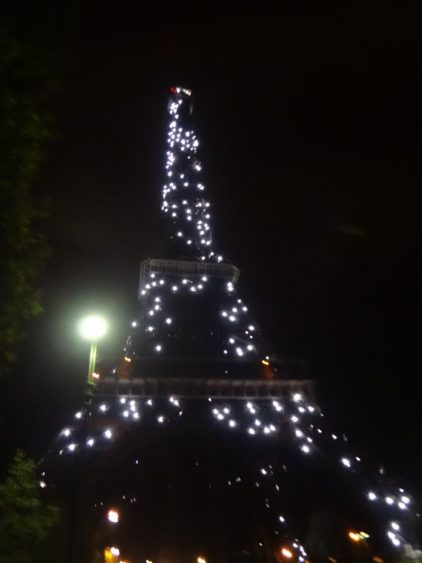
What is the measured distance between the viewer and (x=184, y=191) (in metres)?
73.2

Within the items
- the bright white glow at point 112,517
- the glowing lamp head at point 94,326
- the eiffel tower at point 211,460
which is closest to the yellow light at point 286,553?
the eiffel tower at point 211,460

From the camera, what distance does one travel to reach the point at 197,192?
240 ft

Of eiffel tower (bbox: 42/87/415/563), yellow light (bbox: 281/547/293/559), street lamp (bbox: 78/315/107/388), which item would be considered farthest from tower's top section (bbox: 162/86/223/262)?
street lamp (bbox: 78/315/107/388)

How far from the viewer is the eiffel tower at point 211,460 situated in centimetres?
1969

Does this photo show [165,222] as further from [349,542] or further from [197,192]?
[349,542]

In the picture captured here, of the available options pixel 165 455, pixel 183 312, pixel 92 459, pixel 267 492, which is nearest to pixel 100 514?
pixel 92 459

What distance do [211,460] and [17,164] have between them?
28.3m

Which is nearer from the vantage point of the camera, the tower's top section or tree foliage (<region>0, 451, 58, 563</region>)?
tree foliage (<region>0, 451, 58, 563</region>)

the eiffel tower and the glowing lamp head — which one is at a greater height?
the glowing lamp head

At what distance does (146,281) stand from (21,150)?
49836 millimetres

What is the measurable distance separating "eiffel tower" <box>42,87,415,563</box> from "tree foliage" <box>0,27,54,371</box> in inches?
85.7

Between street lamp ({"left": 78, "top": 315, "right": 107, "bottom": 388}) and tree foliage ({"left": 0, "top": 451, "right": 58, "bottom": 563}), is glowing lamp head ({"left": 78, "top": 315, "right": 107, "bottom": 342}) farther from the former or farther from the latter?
tree foliage ({"left": 0, "top": 451, "right": 58, "bottom": 563})

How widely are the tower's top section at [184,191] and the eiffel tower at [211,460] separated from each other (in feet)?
36.8

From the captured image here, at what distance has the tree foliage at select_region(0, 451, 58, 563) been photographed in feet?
18.0
